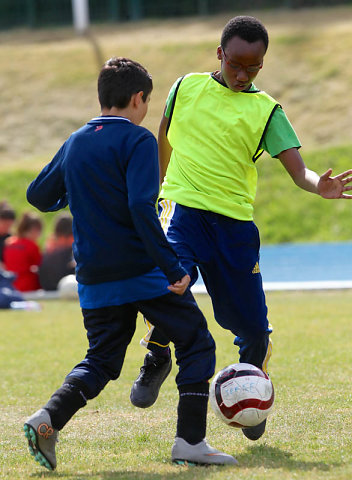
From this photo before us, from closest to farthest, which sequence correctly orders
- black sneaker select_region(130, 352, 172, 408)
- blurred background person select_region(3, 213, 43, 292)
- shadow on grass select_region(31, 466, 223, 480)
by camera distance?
1. shadow on grass select_region(31, 466, 223, 480)
2. black sneaker select_region(130, 352, 172, 408)
3. blurred background person select_region(3, 213, 43, 292)

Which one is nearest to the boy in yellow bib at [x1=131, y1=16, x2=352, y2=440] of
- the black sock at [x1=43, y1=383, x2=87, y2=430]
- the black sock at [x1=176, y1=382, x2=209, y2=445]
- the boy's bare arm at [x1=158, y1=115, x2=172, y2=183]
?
the boy's bare arm at [x1=158, y1=115, x2=172, y2=183]

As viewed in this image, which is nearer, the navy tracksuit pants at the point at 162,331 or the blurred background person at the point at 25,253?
the navy tracksuit pants at the point at 162,331

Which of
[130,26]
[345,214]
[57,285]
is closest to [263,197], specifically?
[345,214]

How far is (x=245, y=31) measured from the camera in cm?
475

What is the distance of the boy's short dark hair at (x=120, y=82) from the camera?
4203mm

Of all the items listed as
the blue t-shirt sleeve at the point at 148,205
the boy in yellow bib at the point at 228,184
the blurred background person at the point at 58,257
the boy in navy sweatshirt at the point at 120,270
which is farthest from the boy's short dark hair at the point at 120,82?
the blurred background person at the point at 58,257

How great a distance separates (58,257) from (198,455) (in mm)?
9649

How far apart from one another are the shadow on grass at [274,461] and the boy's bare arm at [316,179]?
1345mm

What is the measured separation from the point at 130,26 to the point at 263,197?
20.1 m

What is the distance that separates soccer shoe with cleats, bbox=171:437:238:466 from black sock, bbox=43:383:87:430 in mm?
511

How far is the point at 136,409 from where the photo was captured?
5617mm

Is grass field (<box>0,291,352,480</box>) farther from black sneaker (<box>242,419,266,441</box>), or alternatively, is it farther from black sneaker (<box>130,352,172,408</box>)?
black sneaker (<box>130,352,172,408</box>)

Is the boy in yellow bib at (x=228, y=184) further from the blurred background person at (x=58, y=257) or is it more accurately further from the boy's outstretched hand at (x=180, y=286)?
the blurred background person at (x=58, y=257)

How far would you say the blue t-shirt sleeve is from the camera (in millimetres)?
3969
